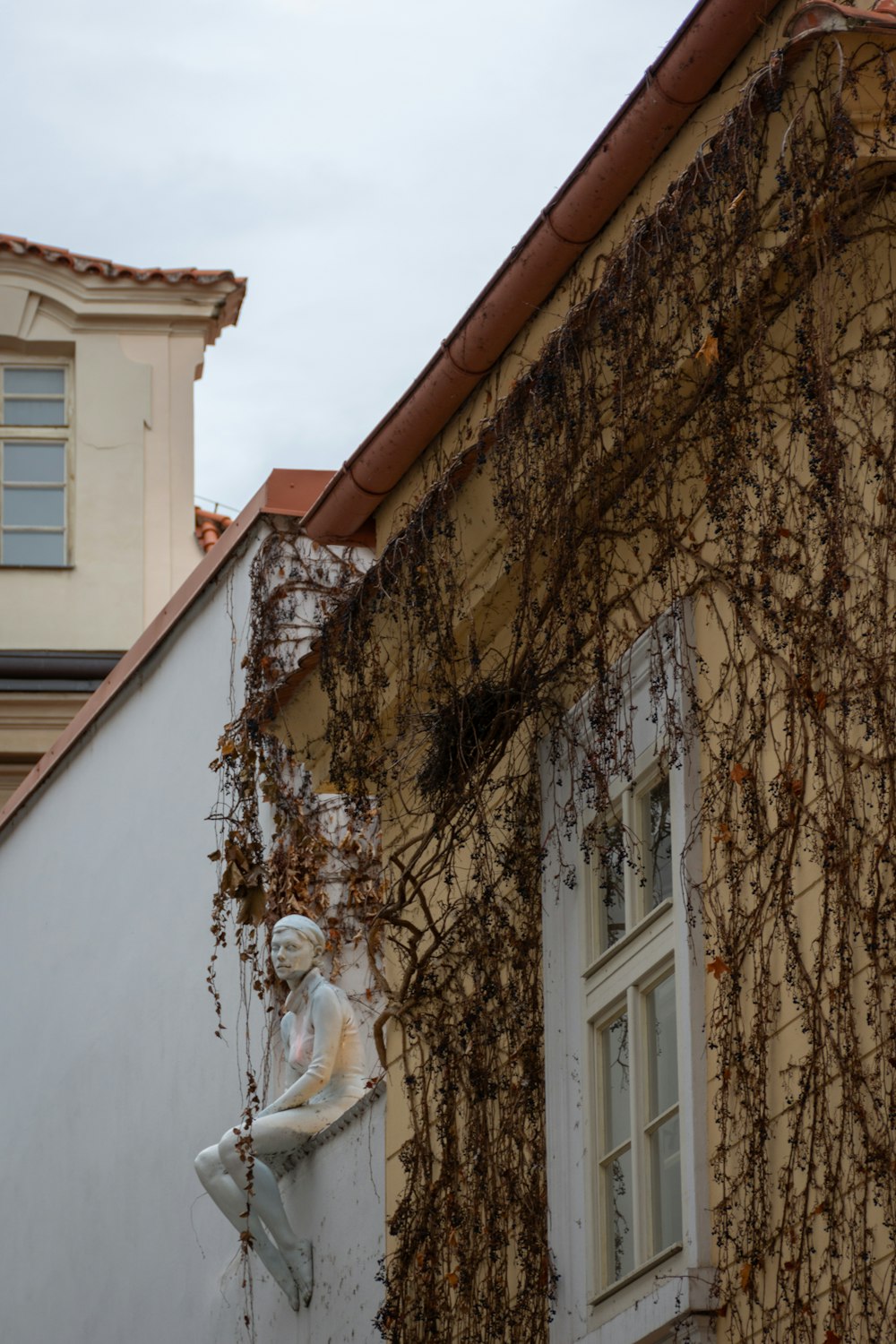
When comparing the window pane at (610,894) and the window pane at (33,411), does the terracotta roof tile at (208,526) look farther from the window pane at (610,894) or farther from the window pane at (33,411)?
the window pane at (610,894)

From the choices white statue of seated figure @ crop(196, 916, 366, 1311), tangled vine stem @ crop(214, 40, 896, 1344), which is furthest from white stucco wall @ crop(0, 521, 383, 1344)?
tangled vine stem @ crop(214, 40, 896, 1344)

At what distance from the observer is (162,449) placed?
2241cm

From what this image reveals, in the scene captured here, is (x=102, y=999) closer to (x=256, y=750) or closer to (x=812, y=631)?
(x=256, y=750)

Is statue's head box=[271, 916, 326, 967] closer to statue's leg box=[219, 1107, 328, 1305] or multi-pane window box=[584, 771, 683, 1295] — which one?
statue's leg box=[219, 1107, 328, 1305]

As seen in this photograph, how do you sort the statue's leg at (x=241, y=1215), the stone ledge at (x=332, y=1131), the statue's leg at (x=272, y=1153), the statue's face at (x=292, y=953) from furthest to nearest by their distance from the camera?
the statue's face at (x=292, y=953) < the statue's leg at (x=272, y=1153) < the statue's leg at (x=241, y=1215) < the stone ledge at (x=332, y=1131)

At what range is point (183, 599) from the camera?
14172 millimetres

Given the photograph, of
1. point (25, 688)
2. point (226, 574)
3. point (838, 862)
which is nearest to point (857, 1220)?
point (838, 862)

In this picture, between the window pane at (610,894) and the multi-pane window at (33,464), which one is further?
the multi-pane window at (33,464)

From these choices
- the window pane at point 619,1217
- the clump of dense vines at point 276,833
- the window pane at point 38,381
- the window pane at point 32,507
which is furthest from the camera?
the window pane at point 38,381

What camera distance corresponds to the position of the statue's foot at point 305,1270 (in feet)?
36.7

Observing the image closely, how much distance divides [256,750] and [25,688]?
10225mm

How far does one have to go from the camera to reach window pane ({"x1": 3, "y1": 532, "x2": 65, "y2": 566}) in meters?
21.8

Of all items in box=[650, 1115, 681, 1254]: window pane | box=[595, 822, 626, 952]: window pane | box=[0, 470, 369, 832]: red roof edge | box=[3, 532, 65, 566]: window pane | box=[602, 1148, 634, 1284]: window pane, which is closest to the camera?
box=[650, 1115, 681, 1254]: window pane

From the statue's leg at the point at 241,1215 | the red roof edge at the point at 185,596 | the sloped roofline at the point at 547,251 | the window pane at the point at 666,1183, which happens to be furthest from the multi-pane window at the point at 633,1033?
the statue's leg at the point at 241,1215
